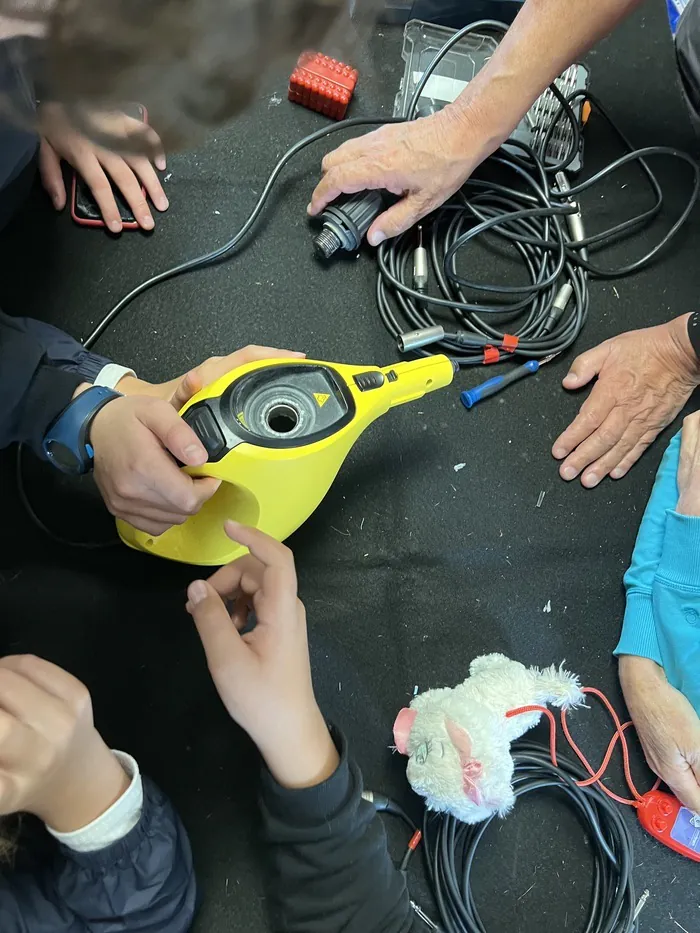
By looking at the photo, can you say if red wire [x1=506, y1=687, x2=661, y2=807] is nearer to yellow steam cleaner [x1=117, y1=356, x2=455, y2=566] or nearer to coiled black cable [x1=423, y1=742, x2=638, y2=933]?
coiled black cable [x1=423, y1=742, x2=638, y2=933]

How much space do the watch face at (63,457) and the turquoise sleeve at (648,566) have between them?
2.14 feet

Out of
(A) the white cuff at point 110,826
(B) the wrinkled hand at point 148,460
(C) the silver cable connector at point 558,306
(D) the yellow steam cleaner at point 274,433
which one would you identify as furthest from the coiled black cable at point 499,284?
(A) the white cuff at point 110,826

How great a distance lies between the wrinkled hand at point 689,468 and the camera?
88cm

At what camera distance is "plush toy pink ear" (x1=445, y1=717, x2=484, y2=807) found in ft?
2.41

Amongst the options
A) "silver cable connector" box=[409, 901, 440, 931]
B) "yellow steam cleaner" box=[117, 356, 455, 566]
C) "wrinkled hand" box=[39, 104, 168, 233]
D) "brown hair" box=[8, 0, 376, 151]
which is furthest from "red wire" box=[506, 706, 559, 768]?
"wrinkled hand" box=[39, 104, 168, 233]

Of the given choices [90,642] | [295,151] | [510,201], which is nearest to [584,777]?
[90,642]

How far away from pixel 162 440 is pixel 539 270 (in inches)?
22.8

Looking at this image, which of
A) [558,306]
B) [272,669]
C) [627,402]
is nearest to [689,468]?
[627,402]

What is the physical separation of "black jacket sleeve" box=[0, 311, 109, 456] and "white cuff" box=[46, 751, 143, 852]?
358 millimetres

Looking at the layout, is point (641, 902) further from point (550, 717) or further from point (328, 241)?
point (328, 241)

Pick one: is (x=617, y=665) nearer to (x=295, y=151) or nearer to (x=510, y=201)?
(x=510, y=201)

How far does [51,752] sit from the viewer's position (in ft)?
1.75

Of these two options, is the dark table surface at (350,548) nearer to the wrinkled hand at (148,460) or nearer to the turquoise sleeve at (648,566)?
the turquoise sleeve at (648,566)

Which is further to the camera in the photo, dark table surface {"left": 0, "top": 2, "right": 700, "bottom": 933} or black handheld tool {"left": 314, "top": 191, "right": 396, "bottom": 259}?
black handheld tool {"left": 314, "top": 191, "right": 396, "bottom": 259}
